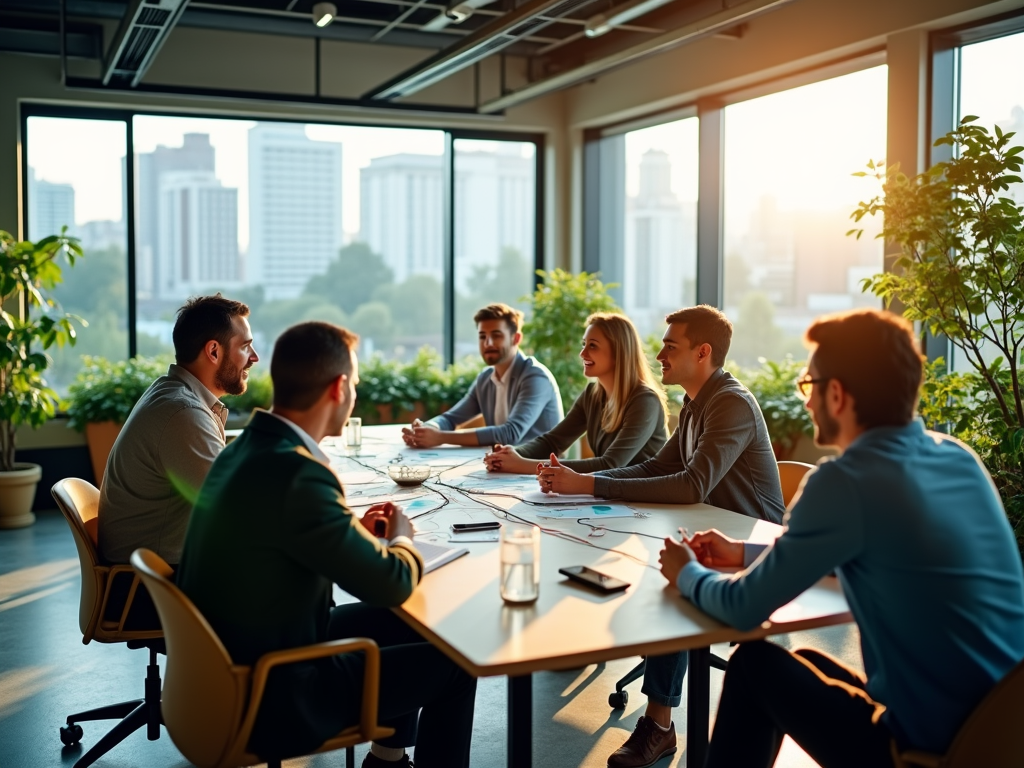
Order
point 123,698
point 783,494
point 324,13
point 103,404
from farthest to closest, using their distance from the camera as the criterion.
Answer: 1. point 103,404
2. point 324,13
3. point 123,698
4. point 783,494

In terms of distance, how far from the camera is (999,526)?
1951mm

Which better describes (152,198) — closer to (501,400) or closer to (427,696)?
(501,400)

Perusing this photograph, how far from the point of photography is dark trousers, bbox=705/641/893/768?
200 cm

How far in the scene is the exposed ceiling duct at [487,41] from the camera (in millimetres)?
4883

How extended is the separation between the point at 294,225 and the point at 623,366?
4.63 m

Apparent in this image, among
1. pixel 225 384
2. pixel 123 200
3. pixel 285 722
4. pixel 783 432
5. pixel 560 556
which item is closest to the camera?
pixel 285 722

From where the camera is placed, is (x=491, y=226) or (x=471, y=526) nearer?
(x=471, y=526)

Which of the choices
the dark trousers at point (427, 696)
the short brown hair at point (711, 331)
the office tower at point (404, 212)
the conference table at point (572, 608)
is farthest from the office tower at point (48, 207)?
the dark trousers at point (427, 696)

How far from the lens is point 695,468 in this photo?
3.17 metres

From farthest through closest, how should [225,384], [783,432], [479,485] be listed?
[783,432], [479,485], [225,384]

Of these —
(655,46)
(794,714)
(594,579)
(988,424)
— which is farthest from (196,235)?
(794,714)

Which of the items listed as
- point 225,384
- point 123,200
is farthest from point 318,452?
point 123,200

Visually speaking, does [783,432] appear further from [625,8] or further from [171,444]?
[171,444]

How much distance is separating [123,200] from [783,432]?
4.97m
